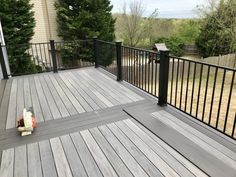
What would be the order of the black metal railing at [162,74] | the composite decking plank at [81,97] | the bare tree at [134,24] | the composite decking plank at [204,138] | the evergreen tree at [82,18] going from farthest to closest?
the bare tree at [134,24] < the evergreen tree at [82,18] < the composite decking plank at [81,97] < the black metal railing at [162,74] < the composite decking plank at [204,138]

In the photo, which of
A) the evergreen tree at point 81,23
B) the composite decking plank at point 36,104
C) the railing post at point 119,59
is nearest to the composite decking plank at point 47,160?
the composite decking plank at point 36,104

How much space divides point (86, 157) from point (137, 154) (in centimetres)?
53

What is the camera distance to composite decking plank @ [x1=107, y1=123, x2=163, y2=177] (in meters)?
1.88

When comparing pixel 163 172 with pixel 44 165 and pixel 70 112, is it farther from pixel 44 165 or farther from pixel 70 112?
pixel 70 112

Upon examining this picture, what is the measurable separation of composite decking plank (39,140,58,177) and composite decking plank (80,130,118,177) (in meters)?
0.41

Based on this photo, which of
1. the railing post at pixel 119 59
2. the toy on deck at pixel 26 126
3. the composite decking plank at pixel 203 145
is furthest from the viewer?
the railing post at pixel 119 59

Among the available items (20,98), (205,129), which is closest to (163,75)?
(205,129)

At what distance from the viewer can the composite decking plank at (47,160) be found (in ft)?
6.20

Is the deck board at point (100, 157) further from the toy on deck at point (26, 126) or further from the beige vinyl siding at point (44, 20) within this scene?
the beige vinyl siding at point (44, 20)

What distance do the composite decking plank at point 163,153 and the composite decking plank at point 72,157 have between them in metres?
0.77

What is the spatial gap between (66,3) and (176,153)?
25.2 feet

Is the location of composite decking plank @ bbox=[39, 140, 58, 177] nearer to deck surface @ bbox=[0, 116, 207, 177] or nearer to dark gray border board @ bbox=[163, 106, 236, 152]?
deck surface @ bbox=[0, 116, 207, 177]

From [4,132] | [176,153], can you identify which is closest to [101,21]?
[4,132]

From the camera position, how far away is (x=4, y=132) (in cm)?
259
